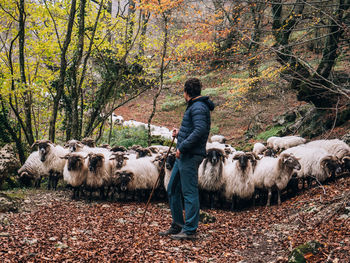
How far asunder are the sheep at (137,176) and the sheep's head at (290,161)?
346 cm

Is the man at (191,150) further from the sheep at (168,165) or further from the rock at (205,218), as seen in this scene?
the sheep at (168,165)

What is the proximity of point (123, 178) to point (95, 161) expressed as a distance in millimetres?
916

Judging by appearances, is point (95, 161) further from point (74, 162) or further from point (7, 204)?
point (7, 204)

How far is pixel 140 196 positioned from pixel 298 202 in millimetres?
4172

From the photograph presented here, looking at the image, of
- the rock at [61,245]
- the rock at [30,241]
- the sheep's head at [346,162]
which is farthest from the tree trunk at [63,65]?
the sheep's head at [346,162]

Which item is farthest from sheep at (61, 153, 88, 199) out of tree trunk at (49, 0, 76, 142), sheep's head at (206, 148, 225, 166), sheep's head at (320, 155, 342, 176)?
sheep's head at (320, 155, 342, 176)

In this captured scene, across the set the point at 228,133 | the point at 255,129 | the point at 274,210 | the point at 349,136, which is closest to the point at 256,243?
the point at 274,210

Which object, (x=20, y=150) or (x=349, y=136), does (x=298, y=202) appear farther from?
(x=20, y=150)

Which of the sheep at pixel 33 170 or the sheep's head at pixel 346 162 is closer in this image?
the sheep's head at pixel 346 162

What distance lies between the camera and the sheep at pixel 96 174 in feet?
28.3

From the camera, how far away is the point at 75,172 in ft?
28.6

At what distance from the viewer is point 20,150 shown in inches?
461

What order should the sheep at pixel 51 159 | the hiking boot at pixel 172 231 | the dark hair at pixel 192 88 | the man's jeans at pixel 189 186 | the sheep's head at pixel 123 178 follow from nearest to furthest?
the man's jeans at pixel 189 186, the dark hair at pixel 192 88, the hiking boot at pixel 172 231, the sheep's head at pixel 123 178, the sheep at pixel 51 159

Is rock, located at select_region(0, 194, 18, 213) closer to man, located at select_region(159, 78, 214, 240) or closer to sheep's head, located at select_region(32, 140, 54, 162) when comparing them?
sheep's head, located at select_region(32, 140, 54, 162)
